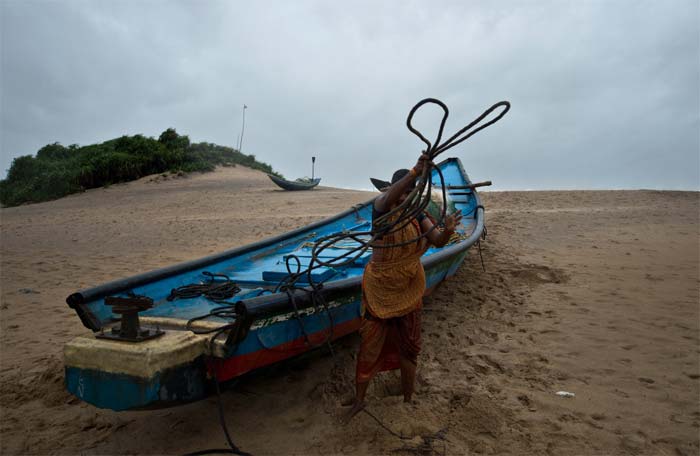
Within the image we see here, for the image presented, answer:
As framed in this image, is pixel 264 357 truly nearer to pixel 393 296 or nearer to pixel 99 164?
pixel 393 296

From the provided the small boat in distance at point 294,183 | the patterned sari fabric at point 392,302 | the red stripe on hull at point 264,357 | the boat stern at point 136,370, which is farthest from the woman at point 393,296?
the small boat in distance at point 294,183

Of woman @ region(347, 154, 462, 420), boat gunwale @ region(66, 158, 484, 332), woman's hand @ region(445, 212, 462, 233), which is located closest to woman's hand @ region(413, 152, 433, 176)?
woman @ region(347, 154, 462, 420)

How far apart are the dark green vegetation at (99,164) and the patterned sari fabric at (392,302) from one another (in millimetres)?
21726

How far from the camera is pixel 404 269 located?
291 centimetres

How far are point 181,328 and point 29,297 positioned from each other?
439cm

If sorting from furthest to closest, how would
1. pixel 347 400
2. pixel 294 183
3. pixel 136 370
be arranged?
pixel 294 183
pixel 347 400
pixel 136 370

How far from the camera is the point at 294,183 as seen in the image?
20.7 m

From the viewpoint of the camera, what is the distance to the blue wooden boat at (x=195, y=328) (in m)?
2.40

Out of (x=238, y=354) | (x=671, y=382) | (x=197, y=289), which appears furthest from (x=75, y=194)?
(x=671, y=382)

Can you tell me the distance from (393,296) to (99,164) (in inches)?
896

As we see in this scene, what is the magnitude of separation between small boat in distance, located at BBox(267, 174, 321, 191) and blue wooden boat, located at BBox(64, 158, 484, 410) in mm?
15943

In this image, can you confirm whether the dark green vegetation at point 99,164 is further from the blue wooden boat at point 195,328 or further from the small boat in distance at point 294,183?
the blue wooden boat at point 195,328

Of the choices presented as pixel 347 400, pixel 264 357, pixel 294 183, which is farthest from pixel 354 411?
pixel 294 183

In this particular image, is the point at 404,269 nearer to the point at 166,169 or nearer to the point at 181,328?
the point at 181,328
